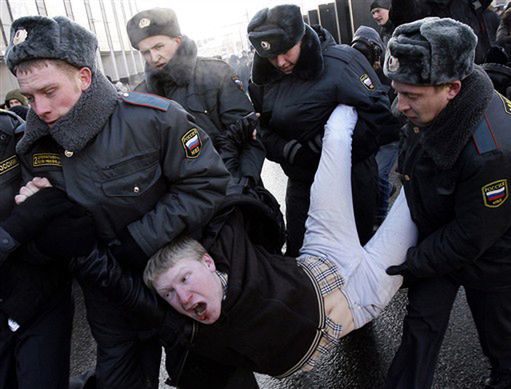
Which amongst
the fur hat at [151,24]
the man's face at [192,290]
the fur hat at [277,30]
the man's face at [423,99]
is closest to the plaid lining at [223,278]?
the man's face at [192,290]

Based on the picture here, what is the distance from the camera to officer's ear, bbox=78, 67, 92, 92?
170cm

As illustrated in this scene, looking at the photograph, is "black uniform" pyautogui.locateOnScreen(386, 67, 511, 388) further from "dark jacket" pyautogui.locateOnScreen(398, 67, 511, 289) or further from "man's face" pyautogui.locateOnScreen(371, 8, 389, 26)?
"man's face" pyautogui.locateOnScreen(371, 8, 389, 26)

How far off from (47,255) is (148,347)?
65 cm

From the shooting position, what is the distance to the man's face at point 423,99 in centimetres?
174

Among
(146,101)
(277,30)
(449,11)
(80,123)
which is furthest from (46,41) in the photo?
(449,11)

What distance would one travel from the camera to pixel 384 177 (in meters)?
4.01

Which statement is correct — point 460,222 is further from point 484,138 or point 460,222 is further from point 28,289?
point 28,289

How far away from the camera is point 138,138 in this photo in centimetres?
175

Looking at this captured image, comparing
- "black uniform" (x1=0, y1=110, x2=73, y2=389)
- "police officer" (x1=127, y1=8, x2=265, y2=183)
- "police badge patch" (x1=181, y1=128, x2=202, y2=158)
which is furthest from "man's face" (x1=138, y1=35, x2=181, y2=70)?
"police badge patch" (x1=181, y1=128, x2=202, y2=158)

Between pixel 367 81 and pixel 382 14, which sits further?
pixel 382 14

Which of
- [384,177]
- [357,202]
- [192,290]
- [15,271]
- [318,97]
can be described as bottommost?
[384,177]

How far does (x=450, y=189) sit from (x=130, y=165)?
47.0 inches

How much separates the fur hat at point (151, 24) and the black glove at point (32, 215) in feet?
4.40

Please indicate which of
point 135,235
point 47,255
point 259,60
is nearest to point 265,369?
point 135,235
